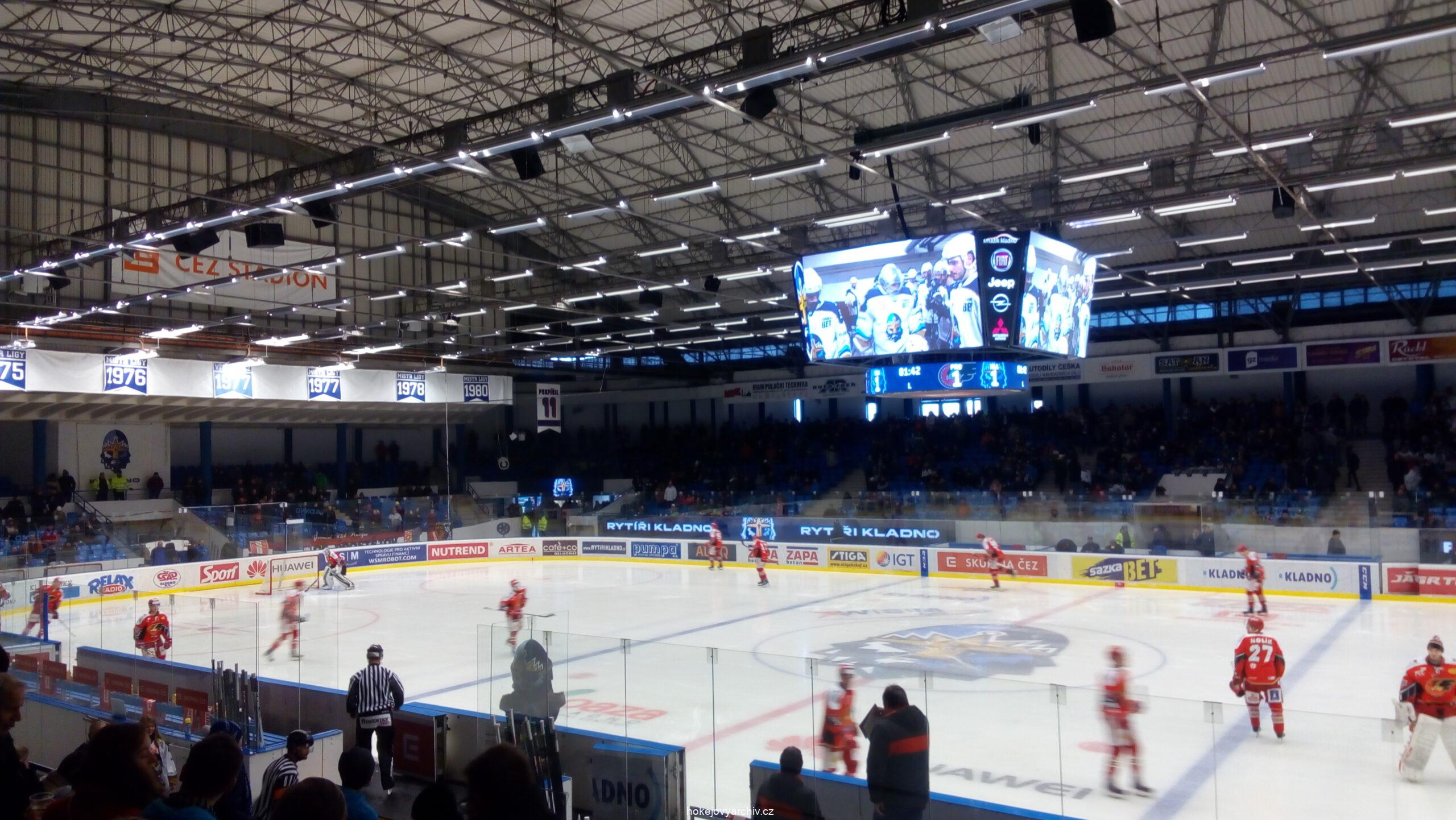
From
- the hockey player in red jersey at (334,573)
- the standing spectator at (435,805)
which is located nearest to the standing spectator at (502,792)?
the standing spectator at (435,805)

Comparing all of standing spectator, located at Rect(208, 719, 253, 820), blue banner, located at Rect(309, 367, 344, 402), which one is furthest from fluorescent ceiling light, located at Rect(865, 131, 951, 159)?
blue banner, located at Rect(309, 367, 344, 402)

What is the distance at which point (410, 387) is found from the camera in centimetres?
3856

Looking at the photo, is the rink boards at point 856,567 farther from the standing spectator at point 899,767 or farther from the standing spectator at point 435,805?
the standing spectator at point 435,805

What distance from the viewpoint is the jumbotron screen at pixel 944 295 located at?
56.4ft

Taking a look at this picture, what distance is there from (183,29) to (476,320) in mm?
19407

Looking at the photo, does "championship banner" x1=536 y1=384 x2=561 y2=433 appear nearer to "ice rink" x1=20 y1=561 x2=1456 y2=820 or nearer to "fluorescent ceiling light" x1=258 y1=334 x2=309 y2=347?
"ice rink" x1=20 y1=561 x2=1456 y2=820

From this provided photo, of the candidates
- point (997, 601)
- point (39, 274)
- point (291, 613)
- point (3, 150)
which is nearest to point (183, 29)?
point (39, 274)

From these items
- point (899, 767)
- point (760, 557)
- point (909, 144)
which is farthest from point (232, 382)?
point (899, 767)

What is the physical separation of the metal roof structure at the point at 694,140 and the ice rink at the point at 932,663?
7.76 m

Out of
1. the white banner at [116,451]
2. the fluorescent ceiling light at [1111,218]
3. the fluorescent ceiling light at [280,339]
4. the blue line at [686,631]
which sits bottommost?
the blue line at [686,631]

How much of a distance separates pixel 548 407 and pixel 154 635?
2491 centimetres

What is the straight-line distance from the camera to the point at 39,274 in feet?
78.6

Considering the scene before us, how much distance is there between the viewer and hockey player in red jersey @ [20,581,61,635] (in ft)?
57.5

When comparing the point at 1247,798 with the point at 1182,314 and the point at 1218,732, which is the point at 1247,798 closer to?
the point at 1218,732
